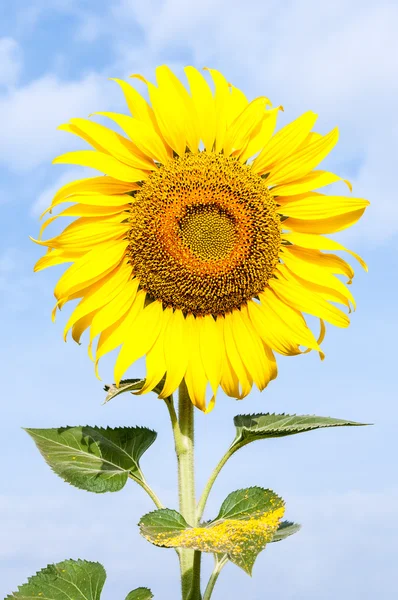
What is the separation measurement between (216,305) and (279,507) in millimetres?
1193

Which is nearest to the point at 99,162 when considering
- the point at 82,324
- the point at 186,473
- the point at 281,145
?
the point at 82,324

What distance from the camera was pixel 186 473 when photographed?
500 centimetres

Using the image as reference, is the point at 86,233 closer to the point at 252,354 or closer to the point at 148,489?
the point at 252,354

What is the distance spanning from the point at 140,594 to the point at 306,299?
1.98 meters

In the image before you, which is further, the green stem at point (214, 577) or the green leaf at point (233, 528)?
the green stem at point (214, 577)

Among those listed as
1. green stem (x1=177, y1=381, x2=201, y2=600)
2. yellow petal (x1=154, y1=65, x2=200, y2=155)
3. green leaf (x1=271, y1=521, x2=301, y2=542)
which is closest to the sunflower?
yellow petal (x1=154, y1=65, x2=200, y2=155)

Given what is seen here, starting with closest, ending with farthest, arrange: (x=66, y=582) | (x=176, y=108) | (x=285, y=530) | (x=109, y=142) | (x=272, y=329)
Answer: (x=176, y=108) < (x=109, y=142) < (x=272, y=329) < (x=66, y=582) < (x=285, y=530)

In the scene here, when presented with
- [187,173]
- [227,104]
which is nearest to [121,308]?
[187,173]

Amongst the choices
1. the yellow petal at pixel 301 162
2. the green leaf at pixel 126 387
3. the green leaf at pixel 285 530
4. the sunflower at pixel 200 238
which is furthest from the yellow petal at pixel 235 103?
the green leaf at pixel 285 530

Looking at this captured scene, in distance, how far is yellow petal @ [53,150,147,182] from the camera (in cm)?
486

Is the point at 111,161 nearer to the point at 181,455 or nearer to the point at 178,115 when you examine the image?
the point at 178,115

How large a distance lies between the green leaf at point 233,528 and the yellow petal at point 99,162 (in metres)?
1.87

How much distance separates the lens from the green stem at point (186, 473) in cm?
494

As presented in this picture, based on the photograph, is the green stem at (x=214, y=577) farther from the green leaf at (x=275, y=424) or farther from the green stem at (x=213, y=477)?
the green leaf at (x=275, y=424)
